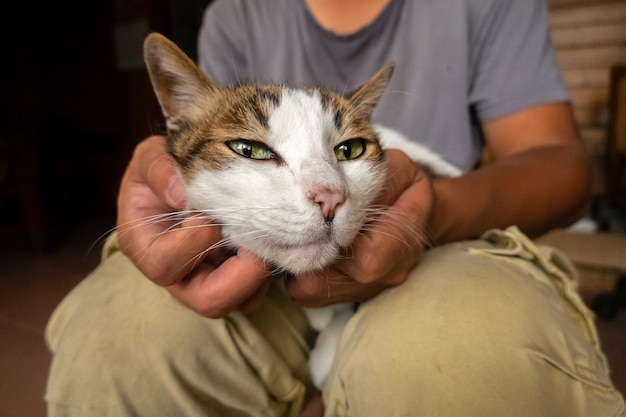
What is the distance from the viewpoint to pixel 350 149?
0.81 metres

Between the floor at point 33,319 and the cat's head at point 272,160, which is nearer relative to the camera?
the cat's head at point 272,160

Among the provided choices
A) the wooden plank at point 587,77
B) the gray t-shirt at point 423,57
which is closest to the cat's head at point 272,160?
the gray t-shirt at point 423,57

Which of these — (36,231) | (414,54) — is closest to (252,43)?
(414,54)

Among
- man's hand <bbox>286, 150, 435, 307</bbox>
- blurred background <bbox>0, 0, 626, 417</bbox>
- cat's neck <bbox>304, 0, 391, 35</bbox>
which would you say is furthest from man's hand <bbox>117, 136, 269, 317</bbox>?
blurred background <bbox>0, 0, 626, 417</bbox>

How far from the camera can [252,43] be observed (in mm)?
1326

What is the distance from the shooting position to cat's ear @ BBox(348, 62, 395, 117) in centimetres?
91

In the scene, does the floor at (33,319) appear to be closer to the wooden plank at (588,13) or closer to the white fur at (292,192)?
the white fur at (292,192)

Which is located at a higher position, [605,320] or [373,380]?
[373,380]

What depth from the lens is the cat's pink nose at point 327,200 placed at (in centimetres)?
60

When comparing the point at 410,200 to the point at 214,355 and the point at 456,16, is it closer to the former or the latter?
the point at 214,355

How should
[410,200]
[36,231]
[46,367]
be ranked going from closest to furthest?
1. [410,200]
2. [46,367]
3. [36,231]

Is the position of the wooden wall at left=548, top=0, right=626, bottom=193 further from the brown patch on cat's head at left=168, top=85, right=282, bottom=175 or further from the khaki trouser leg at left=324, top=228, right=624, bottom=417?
the brown patch on cat's head at left=168, top=85, right=282, bottom=175

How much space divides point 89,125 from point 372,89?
11.0 ft

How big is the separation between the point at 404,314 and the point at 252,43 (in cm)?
92
